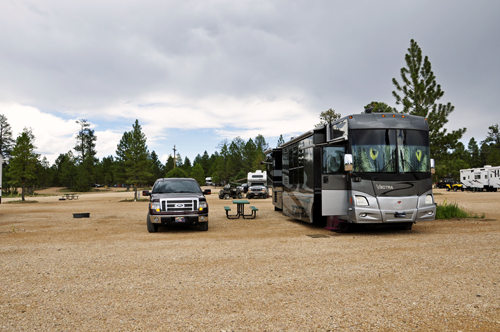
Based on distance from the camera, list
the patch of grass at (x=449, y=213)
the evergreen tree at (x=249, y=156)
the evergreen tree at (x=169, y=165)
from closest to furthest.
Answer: the patch of grass at (x=449, y=213) → the evergreen tree at (x=249, y=156) → the evergreen tree at (x=169, y=165)

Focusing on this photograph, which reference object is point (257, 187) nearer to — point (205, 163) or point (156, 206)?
point (156, 206)

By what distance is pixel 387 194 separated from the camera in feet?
31.9

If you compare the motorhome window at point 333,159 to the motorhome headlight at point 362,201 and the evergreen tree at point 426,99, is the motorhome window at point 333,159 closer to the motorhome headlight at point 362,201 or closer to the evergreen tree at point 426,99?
the motorhome headlight at point 362,201

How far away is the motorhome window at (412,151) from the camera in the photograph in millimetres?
10008

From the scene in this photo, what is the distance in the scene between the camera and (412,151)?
1010 centimetres

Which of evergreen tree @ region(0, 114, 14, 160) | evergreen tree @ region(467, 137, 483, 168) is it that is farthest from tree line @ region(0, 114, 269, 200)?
evergreen tree @ region(467, 137, 483, 168)

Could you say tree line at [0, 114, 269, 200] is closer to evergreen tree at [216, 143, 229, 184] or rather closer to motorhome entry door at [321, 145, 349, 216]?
evergreen tree at [216, 143, 229, 184]

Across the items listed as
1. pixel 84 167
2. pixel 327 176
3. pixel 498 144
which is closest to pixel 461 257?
pixel 327 176

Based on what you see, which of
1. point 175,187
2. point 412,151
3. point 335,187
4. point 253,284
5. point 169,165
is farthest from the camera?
point 169,165

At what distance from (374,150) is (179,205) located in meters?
5.80

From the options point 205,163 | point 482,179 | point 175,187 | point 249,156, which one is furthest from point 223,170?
point 175,187

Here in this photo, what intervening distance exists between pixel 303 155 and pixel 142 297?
8.25m

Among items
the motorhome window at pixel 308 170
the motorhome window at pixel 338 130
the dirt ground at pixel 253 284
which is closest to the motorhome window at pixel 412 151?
the motorhome window at pixel 338 130

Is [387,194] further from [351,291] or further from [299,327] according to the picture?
[299,327]
